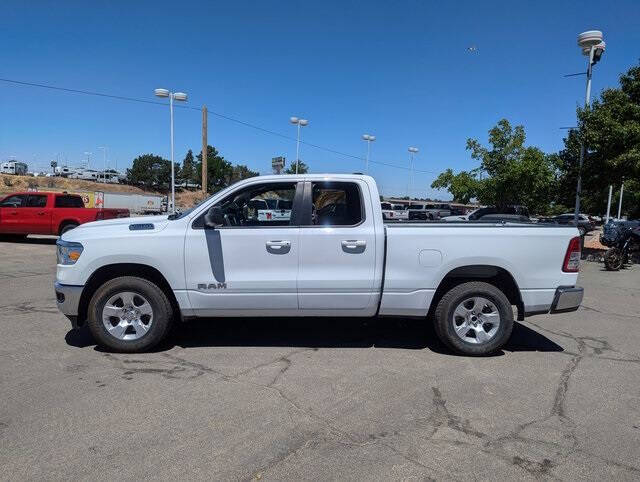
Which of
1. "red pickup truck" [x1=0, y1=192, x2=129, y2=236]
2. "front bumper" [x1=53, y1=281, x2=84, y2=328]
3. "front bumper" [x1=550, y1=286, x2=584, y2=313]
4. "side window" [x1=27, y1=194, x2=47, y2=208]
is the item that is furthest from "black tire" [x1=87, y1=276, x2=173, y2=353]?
"side window" [x1=27, y1=194, x2=47, y2=208]

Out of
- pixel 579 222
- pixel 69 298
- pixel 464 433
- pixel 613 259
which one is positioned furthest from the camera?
pixel 579 222

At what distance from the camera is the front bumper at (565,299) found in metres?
5.34

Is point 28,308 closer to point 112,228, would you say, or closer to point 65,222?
point 112,228

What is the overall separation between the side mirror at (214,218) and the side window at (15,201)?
15.0 m

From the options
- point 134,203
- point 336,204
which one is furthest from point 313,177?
point 134,203

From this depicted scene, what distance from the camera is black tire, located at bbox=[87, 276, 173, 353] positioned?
5.19m

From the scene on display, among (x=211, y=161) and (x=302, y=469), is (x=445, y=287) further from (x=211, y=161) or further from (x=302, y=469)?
(x=211, y=161)

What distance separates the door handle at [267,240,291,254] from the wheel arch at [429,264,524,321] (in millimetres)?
1686

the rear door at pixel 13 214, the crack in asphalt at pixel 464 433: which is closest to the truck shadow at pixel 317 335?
the crack in asphalt at pixel 464 433

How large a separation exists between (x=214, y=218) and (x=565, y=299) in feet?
12.5

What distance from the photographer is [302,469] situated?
10.4 ft

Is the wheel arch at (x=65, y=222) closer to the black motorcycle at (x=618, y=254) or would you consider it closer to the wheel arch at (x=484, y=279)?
the wheel arch at (x=484, y=279)

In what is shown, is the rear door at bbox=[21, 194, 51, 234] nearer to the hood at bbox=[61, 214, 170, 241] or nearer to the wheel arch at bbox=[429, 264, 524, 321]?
the hood at bbox=[61, 214, 170, 241]

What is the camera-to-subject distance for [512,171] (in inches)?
949
